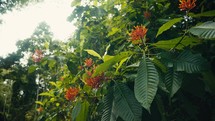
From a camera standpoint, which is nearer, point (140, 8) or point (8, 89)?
point (140, 8)

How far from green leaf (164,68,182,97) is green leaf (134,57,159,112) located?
0.33 ft

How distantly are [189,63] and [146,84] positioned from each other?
0.21m

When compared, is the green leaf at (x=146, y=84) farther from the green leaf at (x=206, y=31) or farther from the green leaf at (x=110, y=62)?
the green leaf at (x=206, y=31)

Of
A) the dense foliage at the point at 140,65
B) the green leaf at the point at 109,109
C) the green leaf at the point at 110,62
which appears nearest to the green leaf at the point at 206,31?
the dense foliage at the point at 140,65

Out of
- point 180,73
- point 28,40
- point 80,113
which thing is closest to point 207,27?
point 180,73

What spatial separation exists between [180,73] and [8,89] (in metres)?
12.5

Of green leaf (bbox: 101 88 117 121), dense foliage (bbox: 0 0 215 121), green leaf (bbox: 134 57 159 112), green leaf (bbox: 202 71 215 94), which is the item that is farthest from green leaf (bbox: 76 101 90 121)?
green leaf (bbox: 202 71 215 94)

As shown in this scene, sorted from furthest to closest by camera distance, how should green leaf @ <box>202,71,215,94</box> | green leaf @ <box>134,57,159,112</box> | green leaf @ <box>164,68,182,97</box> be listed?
green leaf @ <box>202,71,215,94</box> < green leaf @ <box>164,68,182,97</box> < green leaf @ <box>134,57,159,112</box>

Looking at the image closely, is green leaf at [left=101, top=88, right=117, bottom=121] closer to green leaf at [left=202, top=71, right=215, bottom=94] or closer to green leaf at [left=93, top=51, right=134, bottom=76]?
green leaf at [left=93, top=51, right=134, bottom=76]

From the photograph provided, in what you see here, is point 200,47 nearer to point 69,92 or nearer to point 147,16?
point 147,16

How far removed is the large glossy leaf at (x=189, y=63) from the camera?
92 cm

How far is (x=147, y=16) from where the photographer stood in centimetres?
173

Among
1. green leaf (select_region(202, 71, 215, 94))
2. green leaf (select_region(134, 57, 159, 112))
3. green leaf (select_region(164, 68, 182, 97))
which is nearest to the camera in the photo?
green leaf (select_region(134, 57, 159, 112))

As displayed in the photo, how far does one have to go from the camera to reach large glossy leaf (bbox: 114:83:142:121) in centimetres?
88
